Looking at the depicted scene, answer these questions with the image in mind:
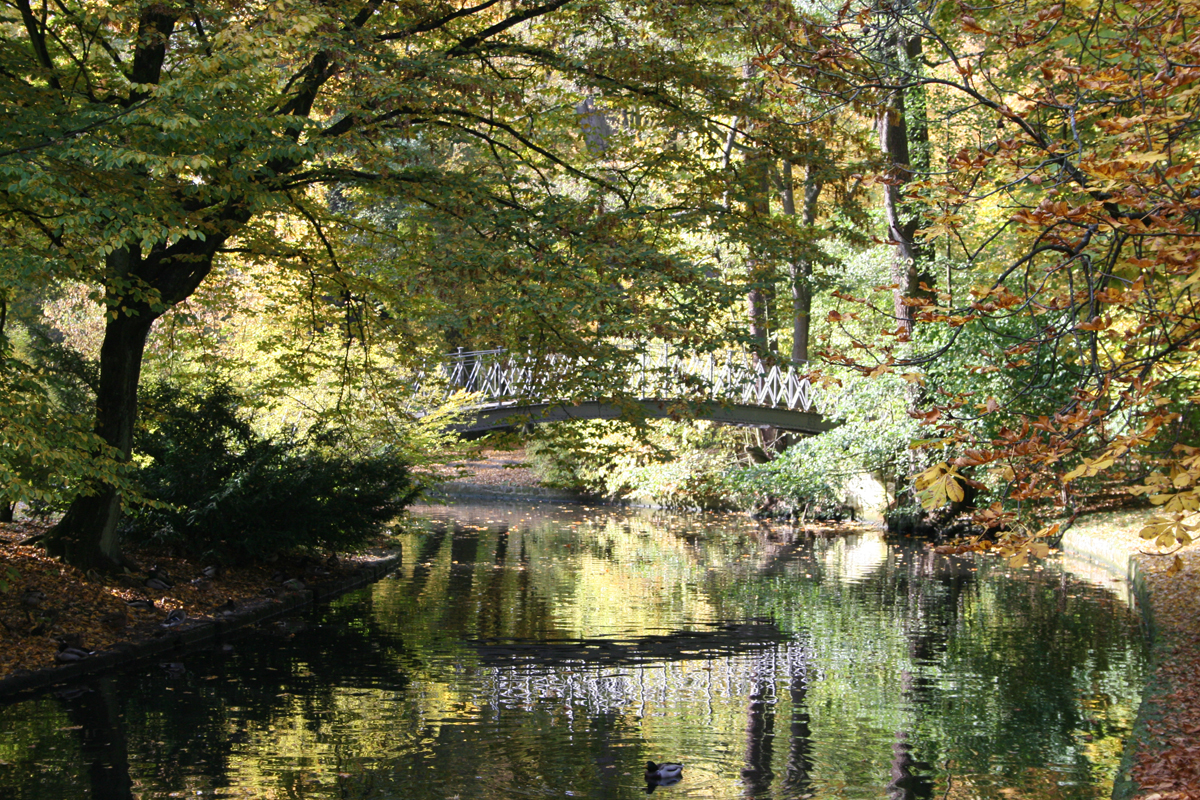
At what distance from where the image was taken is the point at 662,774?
212 inches

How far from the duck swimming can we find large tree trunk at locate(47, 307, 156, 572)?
6.19 metres

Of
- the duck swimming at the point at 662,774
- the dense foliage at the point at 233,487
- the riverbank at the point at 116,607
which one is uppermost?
the dense foliage at the point at 233,487

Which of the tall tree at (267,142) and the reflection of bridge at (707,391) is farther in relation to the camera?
the reflection of bridge at (707,391)

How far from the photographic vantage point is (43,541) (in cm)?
966

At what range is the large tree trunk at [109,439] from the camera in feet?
30.8

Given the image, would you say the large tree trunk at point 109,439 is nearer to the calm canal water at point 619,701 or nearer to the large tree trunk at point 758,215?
the calm canal water at point 619,701

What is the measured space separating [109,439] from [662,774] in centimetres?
652

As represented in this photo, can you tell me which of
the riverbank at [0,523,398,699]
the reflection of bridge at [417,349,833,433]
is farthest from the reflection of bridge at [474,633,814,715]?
the reflection of bridge at [417,349,833,433]

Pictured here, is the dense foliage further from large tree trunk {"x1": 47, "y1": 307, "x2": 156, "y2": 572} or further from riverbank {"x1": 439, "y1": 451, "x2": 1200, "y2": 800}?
riverbank {"x1": 439, "y1": 451, "x2": 1200, "y2": 800}

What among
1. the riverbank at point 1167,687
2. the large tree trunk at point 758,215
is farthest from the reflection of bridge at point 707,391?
the riverbank at point 1167,687

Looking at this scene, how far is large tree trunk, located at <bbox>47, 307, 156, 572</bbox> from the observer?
30.8 feet

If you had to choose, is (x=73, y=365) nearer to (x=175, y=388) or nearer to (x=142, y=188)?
(x=175, y=388)

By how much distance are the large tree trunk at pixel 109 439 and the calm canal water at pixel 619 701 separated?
1.62m

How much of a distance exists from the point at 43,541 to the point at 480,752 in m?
Result: 5.86
